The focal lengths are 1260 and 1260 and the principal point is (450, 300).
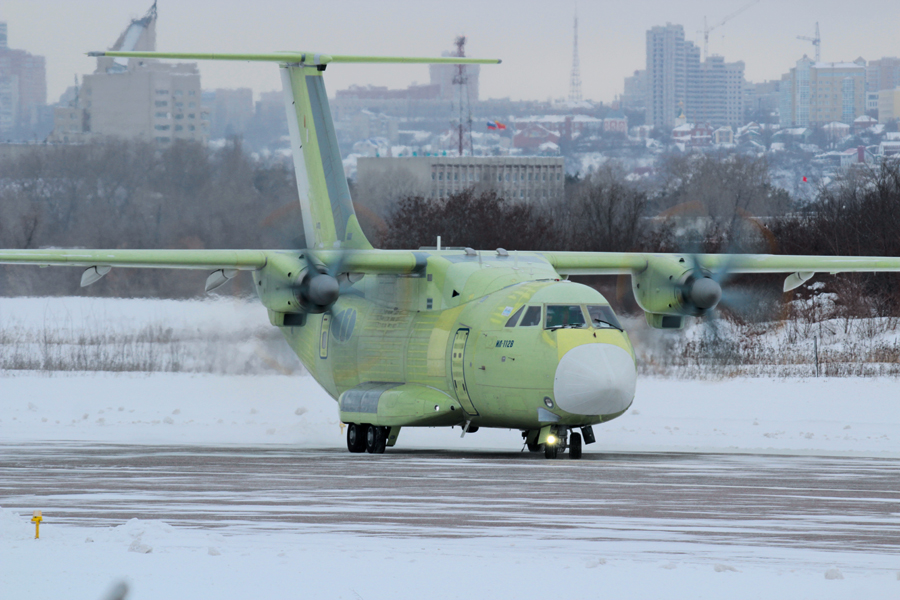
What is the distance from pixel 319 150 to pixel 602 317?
6.64m

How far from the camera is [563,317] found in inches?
622

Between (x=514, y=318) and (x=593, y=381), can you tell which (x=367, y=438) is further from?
(x=593, y=381)

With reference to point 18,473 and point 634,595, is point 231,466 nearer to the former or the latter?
point 18,473

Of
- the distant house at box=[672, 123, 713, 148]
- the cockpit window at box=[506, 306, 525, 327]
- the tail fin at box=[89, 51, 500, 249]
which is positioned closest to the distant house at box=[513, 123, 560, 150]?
the distant house at box=[672, 123, 713, 148]

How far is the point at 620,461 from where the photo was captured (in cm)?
1584

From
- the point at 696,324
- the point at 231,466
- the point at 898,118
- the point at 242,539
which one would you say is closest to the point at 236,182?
the point at 696,324

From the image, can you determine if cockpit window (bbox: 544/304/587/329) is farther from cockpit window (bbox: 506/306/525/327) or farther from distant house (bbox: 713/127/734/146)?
distant house (bbox: 713/127/734/146)

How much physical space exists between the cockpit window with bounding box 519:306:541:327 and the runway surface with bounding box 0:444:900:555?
67.9 inches

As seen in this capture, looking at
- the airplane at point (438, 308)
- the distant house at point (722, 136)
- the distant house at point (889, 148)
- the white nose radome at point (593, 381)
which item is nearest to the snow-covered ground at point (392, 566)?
the white nose radome at point (593, 381)

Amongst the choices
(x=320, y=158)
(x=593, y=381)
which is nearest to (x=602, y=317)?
(x=593, y=381)

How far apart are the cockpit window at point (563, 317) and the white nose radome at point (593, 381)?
0.43 meters

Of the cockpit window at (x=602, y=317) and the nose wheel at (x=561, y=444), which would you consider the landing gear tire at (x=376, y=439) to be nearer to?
the nose wheel at (x=561, y=444)

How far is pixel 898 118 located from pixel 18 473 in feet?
634

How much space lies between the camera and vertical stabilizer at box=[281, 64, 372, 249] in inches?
797
